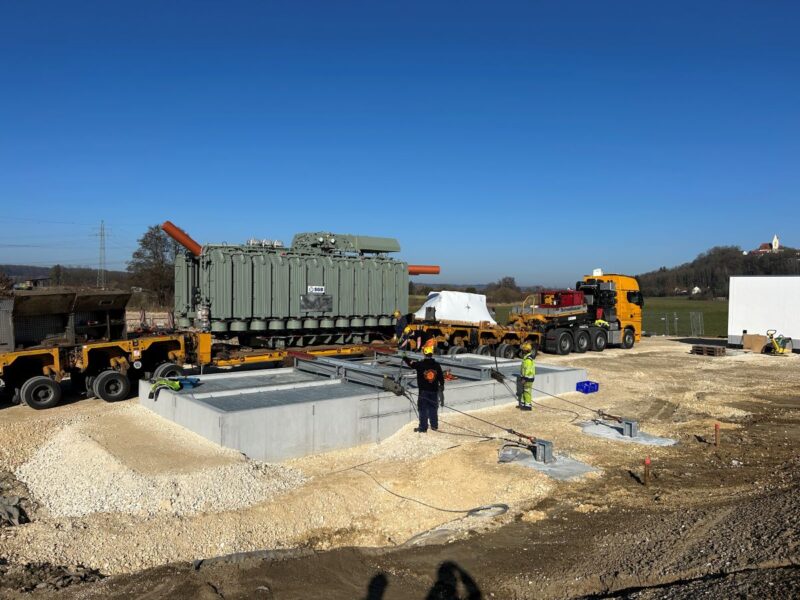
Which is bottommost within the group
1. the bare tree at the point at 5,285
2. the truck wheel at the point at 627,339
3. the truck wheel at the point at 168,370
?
the truck wheel at the point at 627,339

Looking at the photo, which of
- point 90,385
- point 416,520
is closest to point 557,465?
point 416,520

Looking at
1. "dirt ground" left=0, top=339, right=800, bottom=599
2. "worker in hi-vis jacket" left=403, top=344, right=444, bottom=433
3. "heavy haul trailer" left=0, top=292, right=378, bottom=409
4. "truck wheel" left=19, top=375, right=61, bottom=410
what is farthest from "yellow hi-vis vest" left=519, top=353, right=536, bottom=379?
"truck wheel" left=19, top=375, right=61, bottom=410

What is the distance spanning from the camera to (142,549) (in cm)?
660

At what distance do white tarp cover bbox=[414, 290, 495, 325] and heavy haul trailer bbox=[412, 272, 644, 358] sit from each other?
455 millimetres

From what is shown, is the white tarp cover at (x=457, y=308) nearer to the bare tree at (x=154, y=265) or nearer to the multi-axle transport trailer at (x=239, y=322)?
the multi-axle transport trailer at (x=239, y=322)

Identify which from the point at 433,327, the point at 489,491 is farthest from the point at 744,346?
the point at 489,491

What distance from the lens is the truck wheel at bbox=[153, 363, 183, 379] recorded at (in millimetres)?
14555

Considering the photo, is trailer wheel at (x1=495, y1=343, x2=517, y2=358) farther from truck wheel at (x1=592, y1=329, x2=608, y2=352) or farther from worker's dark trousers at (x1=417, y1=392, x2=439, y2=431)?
worker's dark trousers at (x1=417, y1=392, x2=439, y2=431)

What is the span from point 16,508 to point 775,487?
975 centimetres

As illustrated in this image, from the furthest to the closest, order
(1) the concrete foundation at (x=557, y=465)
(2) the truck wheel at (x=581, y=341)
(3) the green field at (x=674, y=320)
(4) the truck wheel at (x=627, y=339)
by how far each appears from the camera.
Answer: (3) the green field at (x=674, y=320)
(4) the truck wheel at (x=627, y=339)
(2) the truck wheel at (x=581, y=341)
(1) the concrete foundation at (x=557, y=465)

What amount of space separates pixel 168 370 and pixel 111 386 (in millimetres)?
1296

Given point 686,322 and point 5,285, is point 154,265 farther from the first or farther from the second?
point 686,322

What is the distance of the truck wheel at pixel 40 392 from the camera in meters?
13.0

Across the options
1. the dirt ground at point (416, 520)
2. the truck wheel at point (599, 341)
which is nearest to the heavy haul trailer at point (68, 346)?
the dirt ground at point (416, 520)
